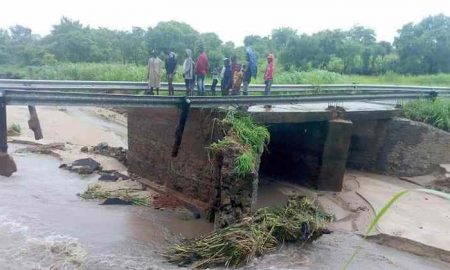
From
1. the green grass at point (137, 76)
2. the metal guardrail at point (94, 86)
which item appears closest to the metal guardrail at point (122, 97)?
the metal guardrail at point (94, 86)

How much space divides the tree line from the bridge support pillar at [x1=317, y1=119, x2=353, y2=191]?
57.1 feet

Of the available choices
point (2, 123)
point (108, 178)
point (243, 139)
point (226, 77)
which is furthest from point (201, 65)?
point (2, 123)

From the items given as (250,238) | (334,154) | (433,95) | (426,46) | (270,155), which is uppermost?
(426,46)

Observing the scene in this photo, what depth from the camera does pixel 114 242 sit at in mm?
10766

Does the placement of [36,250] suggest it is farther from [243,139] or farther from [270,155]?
[270,155]

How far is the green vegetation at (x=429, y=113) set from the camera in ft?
56.7

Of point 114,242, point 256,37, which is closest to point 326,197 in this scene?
point 114,242

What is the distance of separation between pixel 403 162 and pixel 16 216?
41.7ft

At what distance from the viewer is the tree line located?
115 ft

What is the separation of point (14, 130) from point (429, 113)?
729 inches

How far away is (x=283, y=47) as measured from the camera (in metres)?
41.1

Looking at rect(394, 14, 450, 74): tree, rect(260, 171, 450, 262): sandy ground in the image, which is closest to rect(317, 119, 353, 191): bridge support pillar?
rect(260, 171, 450, 262): sandy ground

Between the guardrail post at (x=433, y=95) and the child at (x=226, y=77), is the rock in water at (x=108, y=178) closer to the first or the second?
the child at (x=226, y=77)

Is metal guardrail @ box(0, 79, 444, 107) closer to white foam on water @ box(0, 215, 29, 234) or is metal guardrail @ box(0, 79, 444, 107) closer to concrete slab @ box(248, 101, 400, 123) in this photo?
concrete slab @ box(248, 101, 400, 123)
